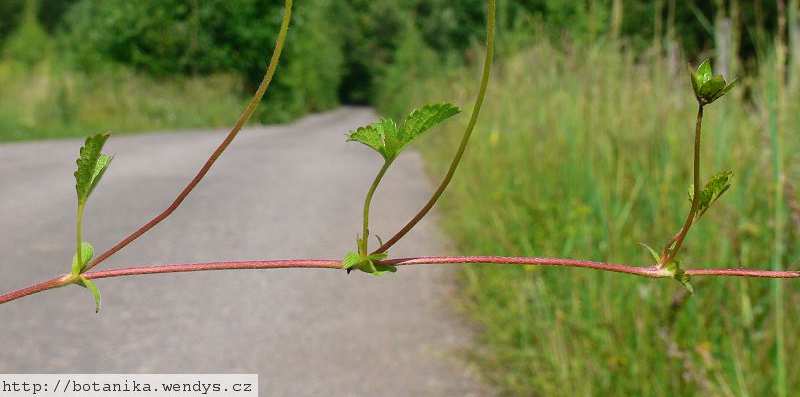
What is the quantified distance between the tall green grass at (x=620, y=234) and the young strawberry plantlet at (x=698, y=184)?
130cm

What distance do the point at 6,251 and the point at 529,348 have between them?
2982mm

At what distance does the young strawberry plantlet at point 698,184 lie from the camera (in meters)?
0.22

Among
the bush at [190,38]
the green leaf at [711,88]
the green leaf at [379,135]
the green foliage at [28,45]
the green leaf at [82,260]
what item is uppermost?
the green foliage at [28,45]

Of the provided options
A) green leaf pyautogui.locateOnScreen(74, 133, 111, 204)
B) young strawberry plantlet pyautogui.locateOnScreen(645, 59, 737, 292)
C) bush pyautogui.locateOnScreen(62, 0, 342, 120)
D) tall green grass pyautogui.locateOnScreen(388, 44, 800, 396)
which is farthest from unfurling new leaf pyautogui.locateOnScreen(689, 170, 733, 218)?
bush pyautogui.locateOnScreen(62, 0, 342, 120)

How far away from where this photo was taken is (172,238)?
480 centimetres

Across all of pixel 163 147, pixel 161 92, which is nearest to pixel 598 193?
pixel 163 147

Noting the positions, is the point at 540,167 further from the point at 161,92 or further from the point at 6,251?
the point at 161,92

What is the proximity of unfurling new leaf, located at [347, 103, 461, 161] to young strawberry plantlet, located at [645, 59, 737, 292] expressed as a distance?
0.07m

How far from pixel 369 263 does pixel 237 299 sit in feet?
11.8

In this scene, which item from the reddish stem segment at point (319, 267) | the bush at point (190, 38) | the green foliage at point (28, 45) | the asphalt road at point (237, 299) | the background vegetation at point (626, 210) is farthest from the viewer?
the green foliage at point (28, 45)

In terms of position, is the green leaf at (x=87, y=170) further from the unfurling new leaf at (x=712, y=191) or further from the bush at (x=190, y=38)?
the bush at (x=190, y=38)

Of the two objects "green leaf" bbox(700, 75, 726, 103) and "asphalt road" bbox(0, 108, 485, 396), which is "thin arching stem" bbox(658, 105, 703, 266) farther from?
"asphalt road" bbox(0, 108, 485, 396)

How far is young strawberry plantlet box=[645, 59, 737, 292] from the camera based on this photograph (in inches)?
8.6

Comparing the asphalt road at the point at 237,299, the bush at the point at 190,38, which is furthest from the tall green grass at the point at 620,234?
the bush at the point at 190,38
